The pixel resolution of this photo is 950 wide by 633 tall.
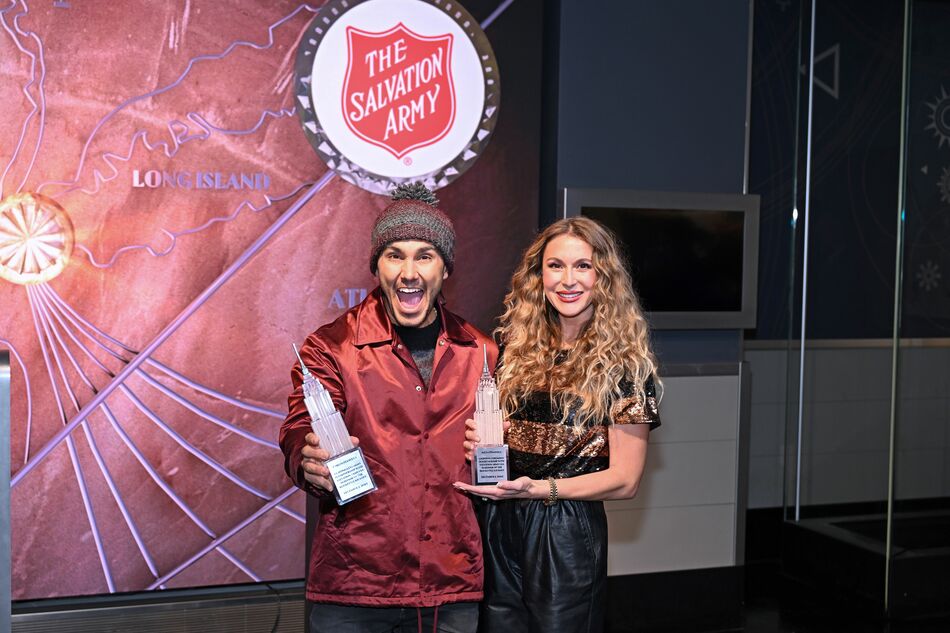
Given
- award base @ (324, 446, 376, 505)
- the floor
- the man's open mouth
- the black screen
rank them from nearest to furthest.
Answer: award base @ (324, 446, 376, 505)
the man's open mouth
the black screen
the floor

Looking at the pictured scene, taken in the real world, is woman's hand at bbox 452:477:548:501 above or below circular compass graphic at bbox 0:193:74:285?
below

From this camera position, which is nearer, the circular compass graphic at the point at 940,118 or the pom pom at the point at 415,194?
the pom pom at the point at 415,194

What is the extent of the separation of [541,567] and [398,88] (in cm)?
222

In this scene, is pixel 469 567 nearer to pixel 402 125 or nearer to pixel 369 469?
pixel 369 469

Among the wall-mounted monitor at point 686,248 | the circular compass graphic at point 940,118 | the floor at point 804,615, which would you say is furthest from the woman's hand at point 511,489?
the circular compass graphic at point 940,118

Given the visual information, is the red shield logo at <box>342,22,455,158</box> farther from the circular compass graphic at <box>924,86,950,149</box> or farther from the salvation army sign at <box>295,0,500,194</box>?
the circular compass graphic at <box>924,86,950,149</box>

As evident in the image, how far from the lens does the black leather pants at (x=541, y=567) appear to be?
6.47 feet

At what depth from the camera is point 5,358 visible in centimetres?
126

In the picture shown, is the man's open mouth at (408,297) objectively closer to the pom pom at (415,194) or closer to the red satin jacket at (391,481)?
the red satin jacket at (391,481)

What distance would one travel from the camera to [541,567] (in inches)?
78.0

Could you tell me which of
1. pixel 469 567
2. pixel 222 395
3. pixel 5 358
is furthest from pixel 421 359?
pixel 222 395

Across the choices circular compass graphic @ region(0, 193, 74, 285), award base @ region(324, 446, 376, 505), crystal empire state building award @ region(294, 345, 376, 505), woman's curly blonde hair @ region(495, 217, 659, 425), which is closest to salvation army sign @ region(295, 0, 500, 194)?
circular compass graphic @ region(0, 193, 74, 285)

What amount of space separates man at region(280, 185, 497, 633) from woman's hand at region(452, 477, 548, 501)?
59 millimetres

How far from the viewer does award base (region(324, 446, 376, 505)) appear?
169 cm
